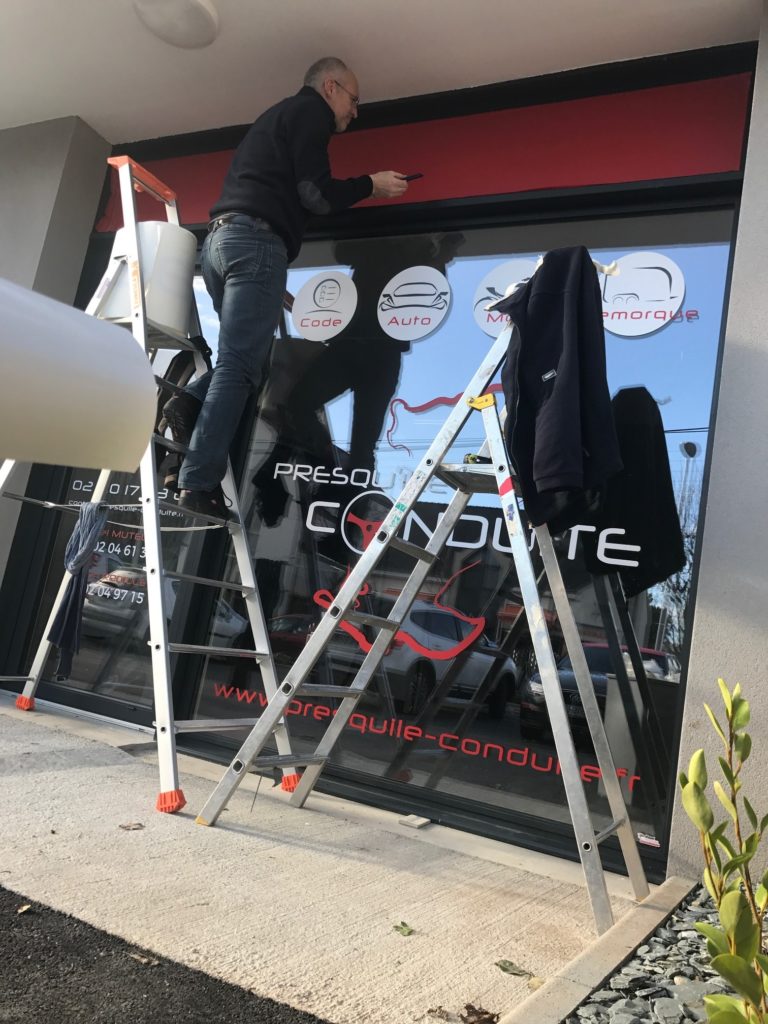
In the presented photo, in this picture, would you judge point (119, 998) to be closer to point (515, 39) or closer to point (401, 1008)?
point (401, 1008)

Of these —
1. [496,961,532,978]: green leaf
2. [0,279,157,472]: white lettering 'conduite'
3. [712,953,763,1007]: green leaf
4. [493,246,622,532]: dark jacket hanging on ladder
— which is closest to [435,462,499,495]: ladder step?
[493,246,622,532]: dark jacket hanging on ladder

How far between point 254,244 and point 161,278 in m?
0.42

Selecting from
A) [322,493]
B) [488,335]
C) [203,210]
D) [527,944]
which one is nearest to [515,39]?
[488,335]

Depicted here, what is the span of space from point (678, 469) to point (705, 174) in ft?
3.47

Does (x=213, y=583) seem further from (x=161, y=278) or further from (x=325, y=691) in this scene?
(x=161, y=278)

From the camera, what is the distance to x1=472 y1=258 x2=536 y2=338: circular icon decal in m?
3.13

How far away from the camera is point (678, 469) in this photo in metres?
2.69

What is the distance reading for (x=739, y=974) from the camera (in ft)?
1.79

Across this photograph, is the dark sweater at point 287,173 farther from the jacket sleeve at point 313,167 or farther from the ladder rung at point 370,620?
the ladder rung at point 370,620

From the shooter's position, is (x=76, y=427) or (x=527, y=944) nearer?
(x=76, y=427)

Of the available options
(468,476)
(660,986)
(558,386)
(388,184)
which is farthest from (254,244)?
(660,986)

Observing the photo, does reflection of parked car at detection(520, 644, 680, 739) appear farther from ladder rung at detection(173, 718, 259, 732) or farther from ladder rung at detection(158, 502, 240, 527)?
ladder rung at detection(158, 502, 240, 527)

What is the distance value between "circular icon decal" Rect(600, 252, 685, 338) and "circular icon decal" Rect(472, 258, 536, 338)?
0.35 meters

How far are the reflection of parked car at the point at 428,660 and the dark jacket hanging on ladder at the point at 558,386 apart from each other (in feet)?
2.68
